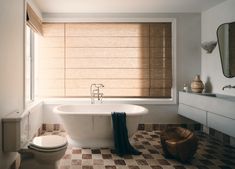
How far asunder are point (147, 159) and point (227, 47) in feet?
7.08

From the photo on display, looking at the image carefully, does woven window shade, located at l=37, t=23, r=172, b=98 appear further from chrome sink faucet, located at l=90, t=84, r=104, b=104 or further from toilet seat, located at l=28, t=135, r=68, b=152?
toilet seat, located at l=28, t=135, r=68, b=152

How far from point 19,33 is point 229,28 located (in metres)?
3.10

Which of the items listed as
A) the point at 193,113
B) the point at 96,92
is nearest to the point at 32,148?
the point at 96,92

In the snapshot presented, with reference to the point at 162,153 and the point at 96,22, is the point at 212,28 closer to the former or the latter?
the point at 96,22

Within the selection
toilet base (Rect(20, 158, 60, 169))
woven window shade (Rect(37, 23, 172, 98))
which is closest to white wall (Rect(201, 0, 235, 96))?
woven window shade (Rect(37, 23, 172, 98))

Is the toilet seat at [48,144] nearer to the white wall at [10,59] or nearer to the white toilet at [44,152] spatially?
the white toilet at [44,152]

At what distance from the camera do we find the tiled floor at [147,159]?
9.02 ft

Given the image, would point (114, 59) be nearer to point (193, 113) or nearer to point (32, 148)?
point (193, 113)

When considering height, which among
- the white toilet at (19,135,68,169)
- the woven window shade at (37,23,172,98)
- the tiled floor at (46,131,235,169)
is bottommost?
the tiled floor at (46,131,235,169)

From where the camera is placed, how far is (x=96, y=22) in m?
4.28

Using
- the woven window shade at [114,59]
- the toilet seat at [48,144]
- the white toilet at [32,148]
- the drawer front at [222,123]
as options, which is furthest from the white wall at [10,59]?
the drawer front at [222,123]

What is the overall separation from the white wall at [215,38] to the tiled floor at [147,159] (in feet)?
3.18

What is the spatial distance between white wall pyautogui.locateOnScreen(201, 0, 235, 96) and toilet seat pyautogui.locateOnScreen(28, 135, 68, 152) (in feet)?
8.80

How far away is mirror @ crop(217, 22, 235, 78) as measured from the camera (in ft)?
11.2
